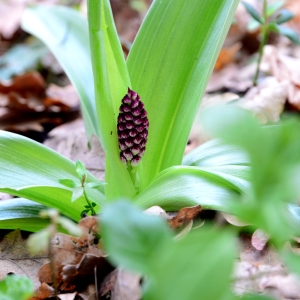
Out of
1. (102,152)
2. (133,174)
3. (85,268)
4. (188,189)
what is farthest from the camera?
(102,152)

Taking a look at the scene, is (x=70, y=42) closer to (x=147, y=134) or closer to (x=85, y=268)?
(x=147, y=134)

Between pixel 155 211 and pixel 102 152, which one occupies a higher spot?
pixel 155 211

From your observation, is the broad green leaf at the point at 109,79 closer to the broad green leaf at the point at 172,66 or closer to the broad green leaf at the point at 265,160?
the broad green leaf at the point at 172,66

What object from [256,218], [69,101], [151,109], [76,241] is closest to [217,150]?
[151,109]

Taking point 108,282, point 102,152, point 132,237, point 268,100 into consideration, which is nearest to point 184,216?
point 108,282

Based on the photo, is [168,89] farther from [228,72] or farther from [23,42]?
[23,42]

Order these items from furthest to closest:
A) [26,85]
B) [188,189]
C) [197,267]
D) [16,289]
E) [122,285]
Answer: [26,85]
[188,189]
[122,285]
[16,289]
[197,267]
